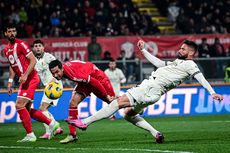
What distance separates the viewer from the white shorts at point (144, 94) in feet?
41.9

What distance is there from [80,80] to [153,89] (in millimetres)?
1418

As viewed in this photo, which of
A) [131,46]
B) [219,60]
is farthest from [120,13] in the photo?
[219,60]

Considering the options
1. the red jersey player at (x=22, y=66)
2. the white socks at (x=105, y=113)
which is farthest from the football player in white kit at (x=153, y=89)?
the red jersey player at (x=22, y=66)

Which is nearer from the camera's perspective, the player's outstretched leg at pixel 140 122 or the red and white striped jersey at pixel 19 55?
the player's outstretched leg at pixel 140 122

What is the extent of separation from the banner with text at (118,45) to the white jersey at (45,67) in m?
8.90

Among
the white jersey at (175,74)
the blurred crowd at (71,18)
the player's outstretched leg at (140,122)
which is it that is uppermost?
the blurred crowd at (71,18)

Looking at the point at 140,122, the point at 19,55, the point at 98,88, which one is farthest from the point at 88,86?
the point at 19,55

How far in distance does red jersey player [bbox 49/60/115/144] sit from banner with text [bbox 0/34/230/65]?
12.7m

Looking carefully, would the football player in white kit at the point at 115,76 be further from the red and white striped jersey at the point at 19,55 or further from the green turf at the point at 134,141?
the red and white striped jersey at the point at 19,55

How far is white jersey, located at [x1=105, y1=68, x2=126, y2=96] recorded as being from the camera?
23.6 m

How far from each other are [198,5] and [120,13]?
442 centimetres

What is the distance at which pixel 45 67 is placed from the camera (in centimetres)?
1744

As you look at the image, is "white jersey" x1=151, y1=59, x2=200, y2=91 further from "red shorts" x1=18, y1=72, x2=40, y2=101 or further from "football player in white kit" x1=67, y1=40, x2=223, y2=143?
"red shorts" x1=18, y1=72, x2=40, y2=101

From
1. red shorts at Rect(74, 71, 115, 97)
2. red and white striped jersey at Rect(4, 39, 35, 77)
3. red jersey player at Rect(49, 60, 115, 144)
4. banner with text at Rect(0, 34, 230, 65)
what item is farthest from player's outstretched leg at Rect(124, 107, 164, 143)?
banner with text at Rect(0, 34, 230, 65)
